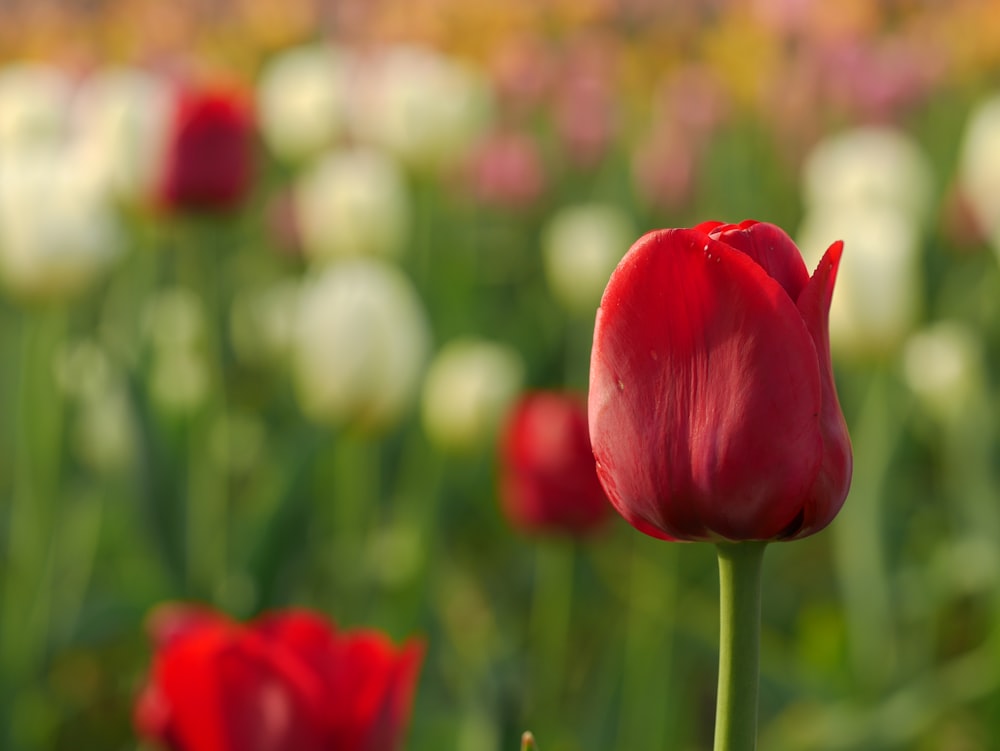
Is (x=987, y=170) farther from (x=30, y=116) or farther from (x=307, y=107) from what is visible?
(x=30, y=116)

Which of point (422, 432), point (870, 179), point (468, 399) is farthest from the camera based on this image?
point (870, 179)

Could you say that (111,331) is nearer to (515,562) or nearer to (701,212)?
(515,562)

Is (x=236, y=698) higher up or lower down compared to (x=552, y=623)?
higher up

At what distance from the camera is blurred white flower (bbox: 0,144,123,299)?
1691mm

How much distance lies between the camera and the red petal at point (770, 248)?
403mm

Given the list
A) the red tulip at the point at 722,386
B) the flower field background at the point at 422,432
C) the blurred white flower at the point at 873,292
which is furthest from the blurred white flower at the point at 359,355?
the red tulip at the point at 722,386

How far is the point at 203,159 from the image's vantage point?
174 centimetres

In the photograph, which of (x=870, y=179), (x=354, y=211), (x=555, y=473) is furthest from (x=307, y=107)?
(x=555, y=473)

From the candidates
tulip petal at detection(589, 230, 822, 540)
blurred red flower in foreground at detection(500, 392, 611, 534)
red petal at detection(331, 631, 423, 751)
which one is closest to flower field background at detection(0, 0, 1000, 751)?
blurred red flower in foreground at detection(500, 392, 611, 534)

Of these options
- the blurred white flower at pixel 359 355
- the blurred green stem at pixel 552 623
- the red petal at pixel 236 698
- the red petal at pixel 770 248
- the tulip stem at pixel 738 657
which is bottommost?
the blurred green stem at pixel 552 623

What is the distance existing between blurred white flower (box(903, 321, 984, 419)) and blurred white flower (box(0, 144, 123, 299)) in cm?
115

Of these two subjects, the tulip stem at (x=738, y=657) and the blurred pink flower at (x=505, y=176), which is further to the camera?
the blurred pink flower at (x=505, y=176)

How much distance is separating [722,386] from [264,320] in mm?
2291

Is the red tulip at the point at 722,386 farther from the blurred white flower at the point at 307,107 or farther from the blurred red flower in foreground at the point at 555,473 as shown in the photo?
the blurred white flower at the point at 307,107
